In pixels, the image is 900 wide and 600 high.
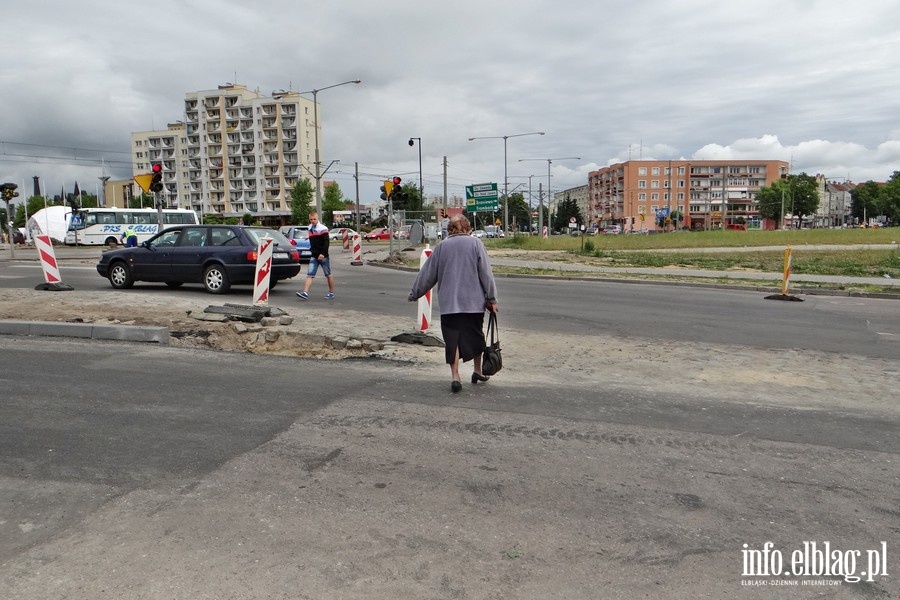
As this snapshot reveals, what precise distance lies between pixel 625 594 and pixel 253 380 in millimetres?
4697

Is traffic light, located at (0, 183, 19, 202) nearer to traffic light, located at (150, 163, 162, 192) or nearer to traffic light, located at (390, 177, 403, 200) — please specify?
traffic light, located at (150, 163, 162, 192)

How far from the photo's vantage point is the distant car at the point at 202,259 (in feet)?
47.1

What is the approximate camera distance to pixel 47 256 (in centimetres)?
1410

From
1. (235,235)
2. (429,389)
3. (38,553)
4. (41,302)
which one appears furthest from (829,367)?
(41,302)

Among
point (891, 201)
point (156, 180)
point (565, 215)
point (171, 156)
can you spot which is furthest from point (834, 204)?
point (156, 180)

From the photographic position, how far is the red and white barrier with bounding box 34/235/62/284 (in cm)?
1383

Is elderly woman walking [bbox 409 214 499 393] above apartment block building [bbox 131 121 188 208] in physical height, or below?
below

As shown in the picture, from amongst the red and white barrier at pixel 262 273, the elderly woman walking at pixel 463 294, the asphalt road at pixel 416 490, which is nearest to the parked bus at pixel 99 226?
the red and white barrier at pixel 262 273

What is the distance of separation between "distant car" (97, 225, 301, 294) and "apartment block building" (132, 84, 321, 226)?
360 feet

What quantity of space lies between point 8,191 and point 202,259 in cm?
2241

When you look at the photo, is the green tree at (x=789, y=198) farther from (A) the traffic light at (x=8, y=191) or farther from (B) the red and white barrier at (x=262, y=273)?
(B) the red and white barrier at (x=262, y=273)

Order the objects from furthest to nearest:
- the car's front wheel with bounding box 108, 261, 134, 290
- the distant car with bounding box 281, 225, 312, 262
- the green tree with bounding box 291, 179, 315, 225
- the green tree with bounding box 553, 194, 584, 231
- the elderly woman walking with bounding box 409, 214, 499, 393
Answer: the green tree with bounding box 553, 194, 584, 231
the green tree with bounding box 291, 179, 315, 225
the distant car with bounding box 281, 225, 312, 262
the car's front wheel with bounding box 108, 261, 134, 290
the elderly woman walking with bounding box 409, 214, 499, 393

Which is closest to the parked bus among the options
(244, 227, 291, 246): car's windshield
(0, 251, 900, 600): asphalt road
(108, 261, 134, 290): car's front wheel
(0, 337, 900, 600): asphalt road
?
(108, 261, 134, 290): car's front wheel

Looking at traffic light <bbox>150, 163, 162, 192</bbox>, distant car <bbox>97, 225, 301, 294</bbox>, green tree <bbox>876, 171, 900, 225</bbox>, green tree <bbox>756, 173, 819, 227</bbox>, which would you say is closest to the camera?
distant car <bbox>97, 225, 301, 294</bbox>
